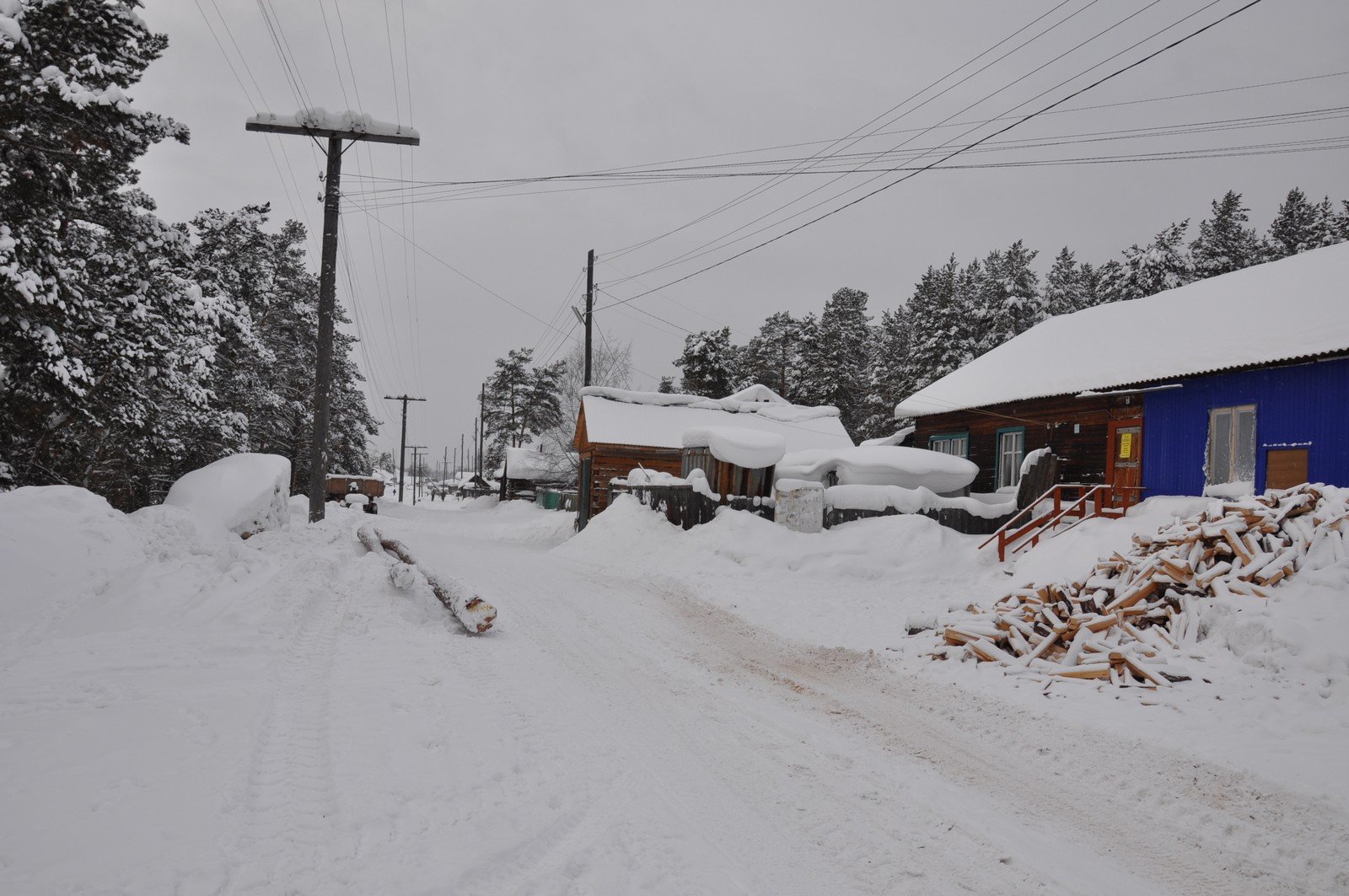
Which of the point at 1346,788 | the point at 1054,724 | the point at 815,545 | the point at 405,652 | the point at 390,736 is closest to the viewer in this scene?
the point at 1346,788

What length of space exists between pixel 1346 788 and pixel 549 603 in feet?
29.2

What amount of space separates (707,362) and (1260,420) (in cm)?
3284

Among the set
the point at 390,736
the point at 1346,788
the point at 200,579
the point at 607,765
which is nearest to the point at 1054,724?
the point at 1346,788

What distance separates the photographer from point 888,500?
48.7ft

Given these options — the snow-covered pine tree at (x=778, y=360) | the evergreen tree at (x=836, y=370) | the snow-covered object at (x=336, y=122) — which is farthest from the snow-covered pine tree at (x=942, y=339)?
the snow-covered object at (x=336, y=122)

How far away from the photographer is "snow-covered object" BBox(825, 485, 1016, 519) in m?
14.8

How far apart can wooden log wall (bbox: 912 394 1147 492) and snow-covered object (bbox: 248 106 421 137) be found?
17.0 m

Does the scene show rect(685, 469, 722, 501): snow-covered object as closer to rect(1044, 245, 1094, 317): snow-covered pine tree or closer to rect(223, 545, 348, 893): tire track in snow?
rect(223, 545, 348, 893): tire track in snow

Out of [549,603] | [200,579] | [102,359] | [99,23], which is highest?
[99,23]

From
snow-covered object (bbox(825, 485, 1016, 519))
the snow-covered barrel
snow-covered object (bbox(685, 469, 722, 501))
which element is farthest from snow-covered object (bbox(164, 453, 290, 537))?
snow-covered object (bbox(825, 485, 1016, 519))

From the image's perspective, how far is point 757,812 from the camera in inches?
164

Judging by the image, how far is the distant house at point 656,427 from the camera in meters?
25.6

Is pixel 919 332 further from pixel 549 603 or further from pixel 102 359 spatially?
pixel 102 359

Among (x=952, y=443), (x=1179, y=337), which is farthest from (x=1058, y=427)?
(x=952, y=443)
